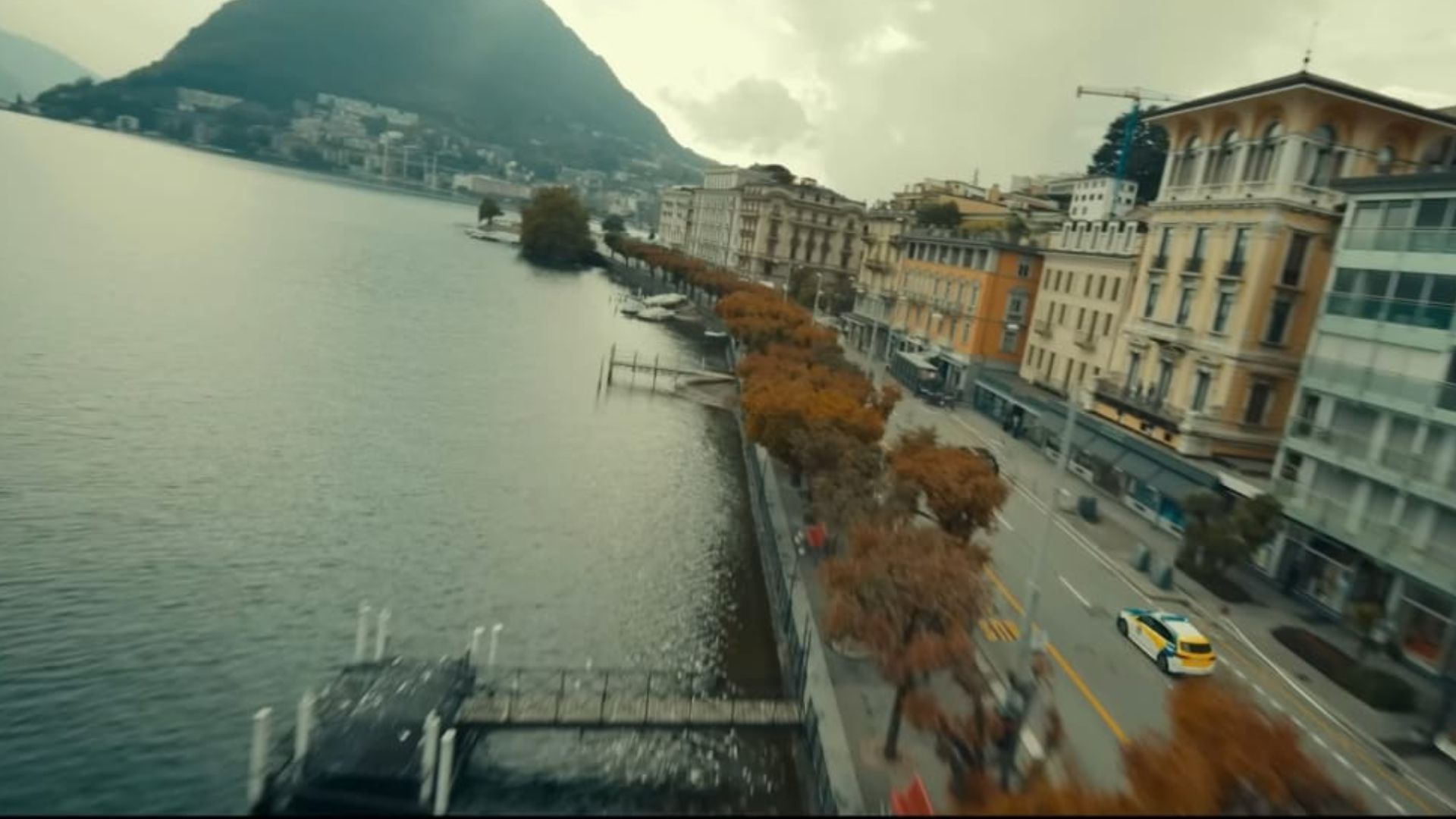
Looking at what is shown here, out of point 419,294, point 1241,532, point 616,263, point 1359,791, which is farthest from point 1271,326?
point 616,263

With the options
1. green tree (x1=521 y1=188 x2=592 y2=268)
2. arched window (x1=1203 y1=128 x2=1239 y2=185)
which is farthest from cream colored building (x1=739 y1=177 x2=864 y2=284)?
arched window (x1=1203 y1=128 x2=1239 y2=185)

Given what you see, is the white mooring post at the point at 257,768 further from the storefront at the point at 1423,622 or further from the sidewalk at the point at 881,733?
the storefront at the point at 1423,622

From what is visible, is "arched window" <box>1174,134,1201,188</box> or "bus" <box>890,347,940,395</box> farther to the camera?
"bus" <box>890,347,940,395</box>

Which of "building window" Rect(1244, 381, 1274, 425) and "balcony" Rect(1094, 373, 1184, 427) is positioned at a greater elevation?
"building window" Rect(1244, 381, 1274, 425)

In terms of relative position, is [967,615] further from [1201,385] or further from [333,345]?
[333,345]

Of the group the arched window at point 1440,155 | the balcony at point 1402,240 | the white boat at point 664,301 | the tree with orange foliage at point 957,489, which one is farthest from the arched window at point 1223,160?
the white boat at point 664,301

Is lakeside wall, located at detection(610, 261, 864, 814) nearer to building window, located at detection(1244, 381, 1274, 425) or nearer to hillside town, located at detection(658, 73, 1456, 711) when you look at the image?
hillside town, located at detection(658, 73, 1456, 711)

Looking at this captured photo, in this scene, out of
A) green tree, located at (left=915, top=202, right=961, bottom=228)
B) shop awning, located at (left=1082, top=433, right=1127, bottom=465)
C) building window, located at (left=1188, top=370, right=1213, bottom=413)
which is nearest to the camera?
building window, located at (left=1188, top=370, right=1213, bottom=413)
